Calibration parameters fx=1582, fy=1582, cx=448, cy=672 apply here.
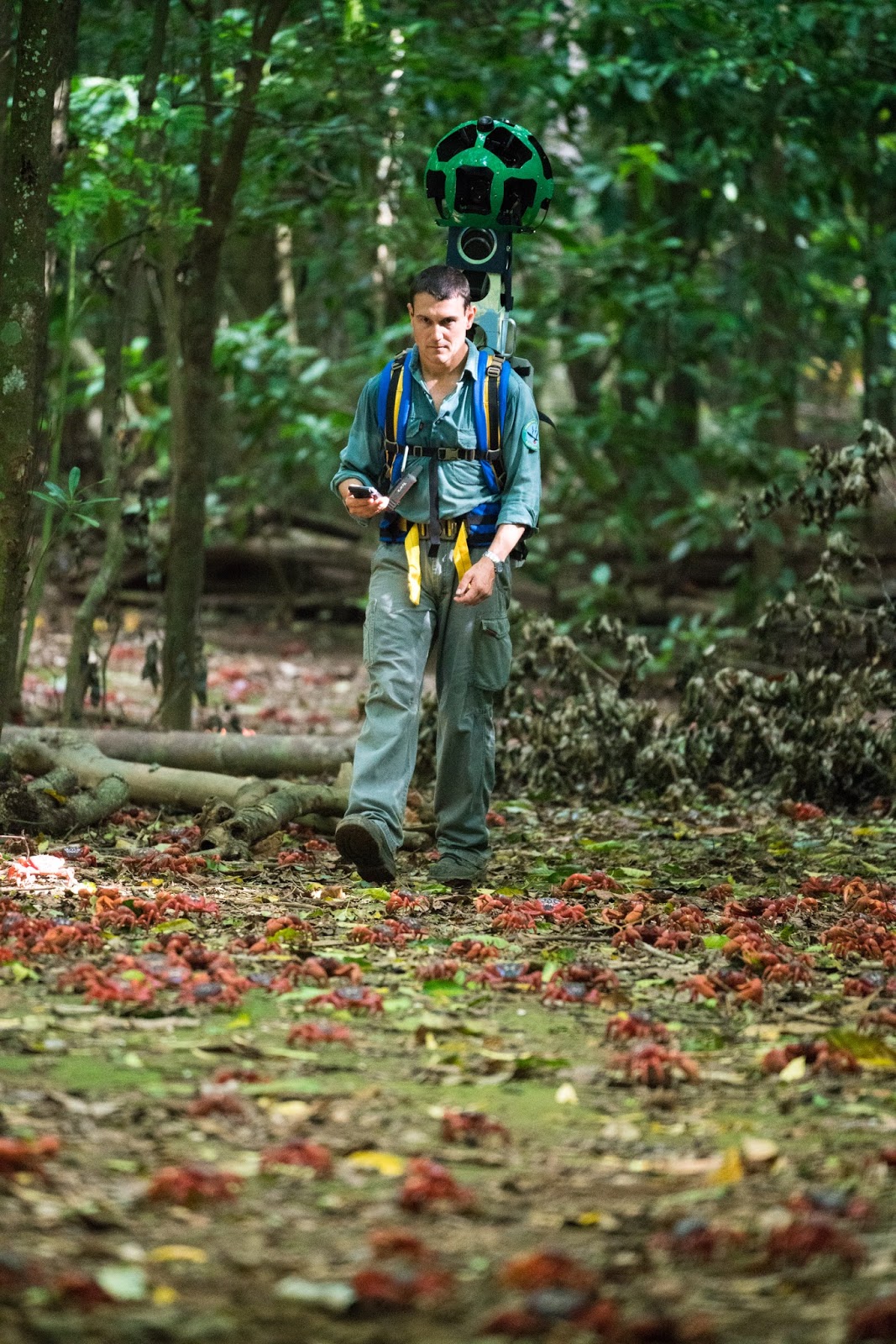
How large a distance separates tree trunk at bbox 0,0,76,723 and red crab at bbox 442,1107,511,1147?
3.44 metres

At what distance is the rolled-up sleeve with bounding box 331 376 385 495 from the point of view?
5.49 m

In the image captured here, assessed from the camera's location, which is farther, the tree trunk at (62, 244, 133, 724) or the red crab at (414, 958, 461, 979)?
the tree trunk at (62, 244, 133, 724)

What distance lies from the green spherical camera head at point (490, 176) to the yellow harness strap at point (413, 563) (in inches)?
49.3

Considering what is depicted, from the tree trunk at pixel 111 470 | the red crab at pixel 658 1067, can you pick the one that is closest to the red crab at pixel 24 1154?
the red crab at pixel 658 1067

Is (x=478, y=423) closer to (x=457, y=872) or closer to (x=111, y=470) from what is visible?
(x=457, y=872)

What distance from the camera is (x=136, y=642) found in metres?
13.4

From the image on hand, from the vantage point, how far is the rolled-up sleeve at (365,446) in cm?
549

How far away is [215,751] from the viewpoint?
720cm

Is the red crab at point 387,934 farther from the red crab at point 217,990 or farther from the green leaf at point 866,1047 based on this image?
the green leaf at point 866,1047

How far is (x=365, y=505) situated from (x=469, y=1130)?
8.65ft

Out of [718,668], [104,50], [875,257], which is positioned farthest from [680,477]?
[104,50]

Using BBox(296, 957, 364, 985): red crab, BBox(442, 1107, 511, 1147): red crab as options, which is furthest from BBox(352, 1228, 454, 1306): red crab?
BBox(296, 957, 364, 985): red crab

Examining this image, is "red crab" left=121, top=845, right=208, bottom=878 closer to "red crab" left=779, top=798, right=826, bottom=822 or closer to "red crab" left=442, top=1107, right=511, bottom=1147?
"red crab" left=442, top=1107, right=511, bottom=1147

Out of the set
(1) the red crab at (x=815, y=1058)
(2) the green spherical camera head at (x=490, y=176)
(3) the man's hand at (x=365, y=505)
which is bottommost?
(1) the red crab at (x=815, y=1058)
